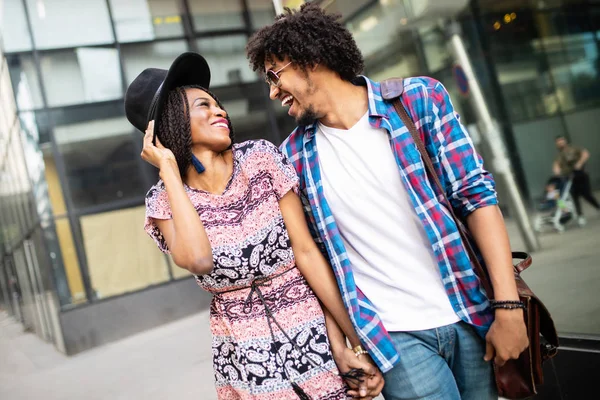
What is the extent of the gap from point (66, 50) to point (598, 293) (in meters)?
11.9

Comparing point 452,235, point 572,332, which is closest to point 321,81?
point 452,235

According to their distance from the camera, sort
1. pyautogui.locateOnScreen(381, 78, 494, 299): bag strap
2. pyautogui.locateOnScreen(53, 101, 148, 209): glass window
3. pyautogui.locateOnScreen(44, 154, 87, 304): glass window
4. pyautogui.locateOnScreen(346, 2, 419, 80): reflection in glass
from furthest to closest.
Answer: pyautogui.locateOnScreen(53, 101, 148, 209): glass window → pyautogui.locateOnScreen(44, 154, 87, 304): glass window → pyautogui.locateOnScreen(346, 2, 419, 80): reflection in glass → pyautogui.locateOnScreen(381, 78, 494, 299): bag strap

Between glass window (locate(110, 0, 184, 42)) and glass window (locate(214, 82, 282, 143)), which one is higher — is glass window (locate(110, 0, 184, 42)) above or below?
above

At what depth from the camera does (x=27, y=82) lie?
12141 mm

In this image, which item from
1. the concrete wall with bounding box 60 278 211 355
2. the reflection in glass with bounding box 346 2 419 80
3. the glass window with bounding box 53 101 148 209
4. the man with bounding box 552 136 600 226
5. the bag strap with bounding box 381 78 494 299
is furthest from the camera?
the glass window with bounding box 53 101 148 209

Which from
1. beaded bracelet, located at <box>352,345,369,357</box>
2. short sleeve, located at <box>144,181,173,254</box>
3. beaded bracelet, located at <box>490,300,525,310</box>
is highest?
short sleeve, located at <box>144,181,173,254</box>

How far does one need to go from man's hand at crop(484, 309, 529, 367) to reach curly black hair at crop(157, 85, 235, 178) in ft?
4.04

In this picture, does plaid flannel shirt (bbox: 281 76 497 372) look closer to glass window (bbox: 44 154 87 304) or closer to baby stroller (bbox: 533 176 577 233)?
baby stroller (bbox: 533 176 577 233)

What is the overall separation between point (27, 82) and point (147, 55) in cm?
262

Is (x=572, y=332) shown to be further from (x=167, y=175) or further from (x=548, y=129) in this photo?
(x=167, y=175)

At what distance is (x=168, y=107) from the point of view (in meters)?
2.22

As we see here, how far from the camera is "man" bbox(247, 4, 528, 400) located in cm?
199

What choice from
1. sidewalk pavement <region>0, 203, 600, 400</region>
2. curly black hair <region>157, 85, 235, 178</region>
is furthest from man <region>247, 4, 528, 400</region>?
sidewalk pavement <region>0, 203, 600, 400</region>

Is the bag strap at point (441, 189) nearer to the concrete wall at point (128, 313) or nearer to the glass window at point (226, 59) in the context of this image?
the concrete wall at point (128, 313)
